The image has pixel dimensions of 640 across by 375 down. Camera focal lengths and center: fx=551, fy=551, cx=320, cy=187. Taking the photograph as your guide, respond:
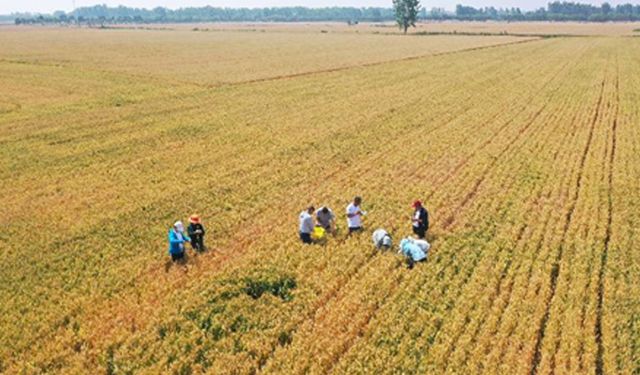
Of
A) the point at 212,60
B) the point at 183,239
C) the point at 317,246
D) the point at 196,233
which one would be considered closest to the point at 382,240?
the point at 317,246

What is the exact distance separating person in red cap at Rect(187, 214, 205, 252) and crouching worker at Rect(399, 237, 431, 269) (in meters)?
5.77

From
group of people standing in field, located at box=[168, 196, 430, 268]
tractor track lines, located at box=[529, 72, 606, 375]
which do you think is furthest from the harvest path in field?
group of people standing in field, located at box=[168, 196, 430, 268]

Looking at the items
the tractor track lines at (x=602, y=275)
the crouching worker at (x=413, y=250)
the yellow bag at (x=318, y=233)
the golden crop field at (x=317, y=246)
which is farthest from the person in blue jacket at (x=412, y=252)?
the tractor track lines at (x=602, y=275)

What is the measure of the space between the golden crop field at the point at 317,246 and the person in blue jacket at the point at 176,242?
413 mm

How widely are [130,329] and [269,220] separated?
7028mm

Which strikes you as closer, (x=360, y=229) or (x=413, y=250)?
(x=413, y=250)

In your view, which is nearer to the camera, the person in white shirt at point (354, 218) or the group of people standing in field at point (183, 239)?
the group of people standing in field at point (183, 239)

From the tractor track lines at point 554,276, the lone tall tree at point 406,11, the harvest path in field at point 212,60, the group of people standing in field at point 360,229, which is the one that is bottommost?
the tractor track lines at point 554,276

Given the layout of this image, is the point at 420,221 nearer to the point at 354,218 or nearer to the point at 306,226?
the point at 354,218

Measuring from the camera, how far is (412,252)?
15.2 metres

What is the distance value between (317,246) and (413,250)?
113 inches

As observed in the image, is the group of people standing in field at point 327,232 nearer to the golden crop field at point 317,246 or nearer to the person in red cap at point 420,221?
the person in red cap at point 420,221

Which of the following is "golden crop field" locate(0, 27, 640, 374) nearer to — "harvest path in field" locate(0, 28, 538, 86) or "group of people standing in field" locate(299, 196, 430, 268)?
"group of people standing in field" locate(299, 196, 430, 268)

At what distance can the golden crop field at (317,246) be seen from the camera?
11570mm
